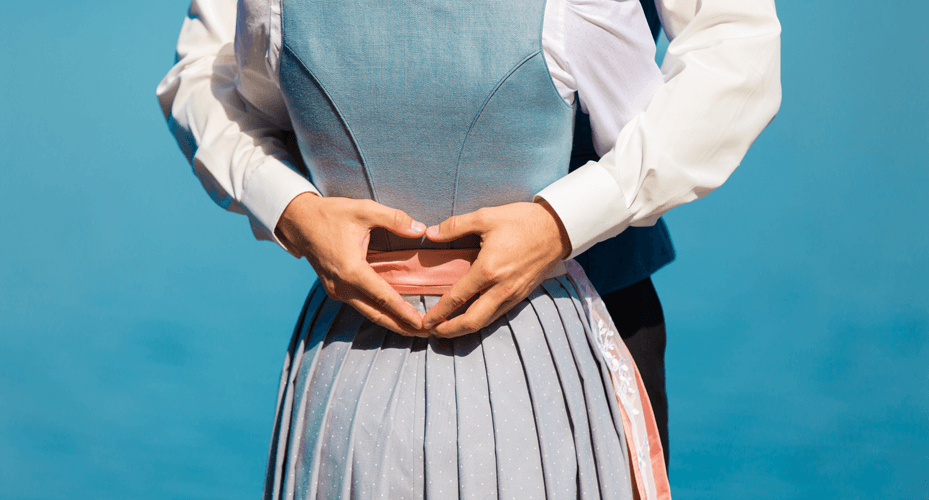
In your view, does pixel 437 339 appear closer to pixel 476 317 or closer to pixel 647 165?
pixel 476 317

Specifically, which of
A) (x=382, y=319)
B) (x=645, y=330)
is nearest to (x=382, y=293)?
(x=382, y=319)

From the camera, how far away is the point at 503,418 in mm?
718

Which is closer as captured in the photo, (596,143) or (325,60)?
(325,60)

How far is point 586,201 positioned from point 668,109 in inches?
4.2

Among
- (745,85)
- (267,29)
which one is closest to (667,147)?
(745,85)

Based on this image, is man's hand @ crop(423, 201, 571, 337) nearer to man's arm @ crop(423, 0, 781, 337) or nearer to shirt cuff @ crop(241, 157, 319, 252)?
man's arm @ crop(423, 0, 781, 337)

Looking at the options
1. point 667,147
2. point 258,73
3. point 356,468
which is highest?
point 258,73

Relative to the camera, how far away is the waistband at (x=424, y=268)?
29.8 inches

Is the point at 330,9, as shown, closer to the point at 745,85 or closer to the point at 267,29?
the point at 267,29

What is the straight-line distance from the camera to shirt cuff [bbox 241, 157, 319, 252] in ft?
2.55

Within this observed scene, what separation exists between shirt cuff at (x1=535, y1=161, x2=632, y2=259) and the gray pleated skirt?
97mm

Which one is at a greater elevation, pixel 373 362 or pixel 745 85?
pixel 745 85

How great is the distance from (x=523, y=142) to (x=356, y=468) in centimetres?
31

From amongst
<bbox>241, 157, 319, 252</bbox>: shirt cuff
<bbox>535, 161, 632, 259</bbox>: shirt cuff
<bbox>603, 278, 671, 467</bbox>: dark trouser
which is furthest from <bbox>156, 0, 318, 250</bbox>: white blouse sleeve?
<bbox>603, 278, 671, 467</bbox>: dark trouser
